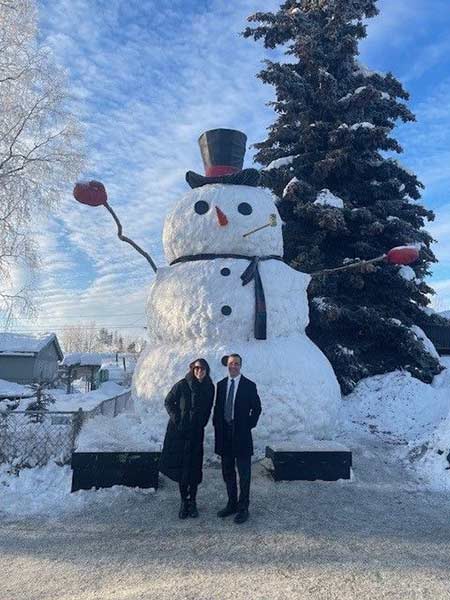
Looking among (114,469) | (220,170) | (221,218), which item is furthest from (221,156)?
(114,469)

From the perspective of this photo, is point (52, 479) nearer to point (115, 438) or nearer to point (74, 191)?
point (115, 438)

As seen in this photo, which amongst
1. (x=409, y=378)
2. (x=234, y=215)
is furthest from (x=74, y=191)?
(x=409, y=378)

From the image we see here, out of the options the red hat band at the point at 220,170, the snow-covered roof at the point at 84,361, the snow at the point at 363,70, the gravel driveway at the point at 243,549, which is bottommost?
the gravel driveway at the point at 243,549

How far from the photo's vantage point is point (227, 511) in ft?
15.3

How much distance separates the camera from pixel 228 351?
6.38 metres

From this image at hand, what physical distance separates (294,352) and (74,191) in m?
3.64

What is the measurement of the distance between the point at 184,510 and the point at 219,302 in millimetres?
2692

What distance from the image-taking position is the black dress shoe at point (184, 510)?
4.62 m

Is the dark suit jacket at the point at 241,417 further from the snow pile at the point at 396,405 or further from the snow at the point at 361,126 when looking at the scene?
the snow at the point at 361,126

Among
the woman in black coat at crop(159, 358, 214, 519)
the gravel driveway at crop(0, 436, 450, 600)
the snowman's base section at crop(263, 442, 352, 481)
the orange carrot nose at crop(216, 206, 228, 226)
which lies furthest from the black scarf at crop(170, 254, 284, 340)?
the gravel driveway at crop(0, 436, 450, 600)

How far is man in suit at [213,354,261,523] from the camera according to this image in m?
4.61

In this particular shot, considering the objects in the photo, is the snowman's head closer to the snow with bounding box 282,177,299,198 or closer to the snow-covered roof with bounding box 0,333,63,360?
the snow with bounding box 282,177,299,198

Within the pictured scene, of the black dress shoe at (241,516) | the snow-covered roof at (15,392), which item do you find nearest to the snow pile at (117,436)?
the black dress shoe at (241,516)

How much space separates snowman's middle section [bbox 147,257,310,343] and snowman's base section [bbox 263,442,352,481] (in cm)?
157
